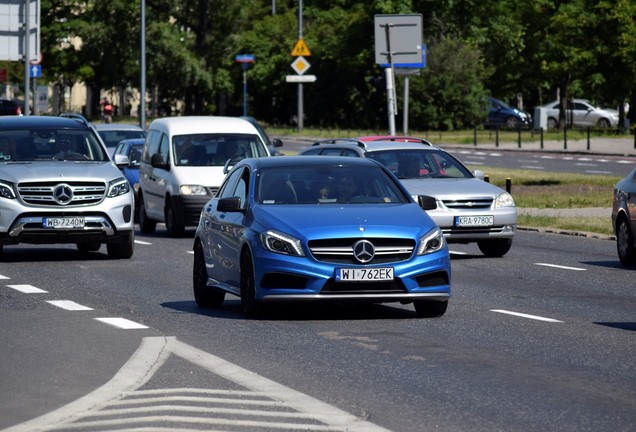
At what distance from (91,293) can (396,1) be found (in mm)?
68209

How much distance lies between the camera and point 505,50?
8688cm

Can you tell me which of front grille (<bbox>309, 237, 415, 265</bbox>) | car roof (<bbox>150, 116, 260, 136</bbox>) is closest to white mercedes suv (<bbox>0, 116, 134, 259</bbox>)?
car roof (<bbox>150, 116, 260, 136</bbox>)

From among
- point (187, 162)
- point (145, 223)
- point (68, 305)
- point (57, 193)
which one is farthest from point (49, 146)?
point (68, 305)

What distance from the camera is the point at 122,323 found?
45.1 feet

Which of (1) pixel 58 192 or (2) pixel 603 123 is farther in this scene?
(2) pixel 603 123

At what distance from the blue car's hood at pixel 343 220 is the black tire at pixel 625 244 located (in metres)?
6.64

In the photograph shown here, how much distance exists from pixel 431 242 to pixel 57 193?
26.9 feet

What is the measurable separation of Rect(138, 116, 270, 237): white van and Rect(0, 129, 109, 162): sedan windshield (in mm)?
4195

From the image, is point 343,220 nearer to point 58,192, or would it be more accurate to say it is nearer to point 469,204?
point 58,192

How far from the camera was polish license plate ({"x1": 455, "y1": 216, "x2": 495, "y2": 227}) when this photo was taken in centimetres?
2178

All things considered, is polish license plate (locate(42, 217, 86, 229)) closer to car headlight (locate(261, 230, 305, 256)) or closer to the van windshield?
Result: the van windshield

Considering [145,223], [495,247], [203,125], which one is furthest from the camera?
[145,223]

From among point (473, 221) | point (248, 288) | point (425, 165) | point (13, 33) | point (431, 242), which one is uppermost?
point (13, 33)

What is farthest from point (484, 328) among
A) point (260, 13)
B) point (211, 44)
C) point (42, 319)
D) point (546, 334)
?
point (260, 13)
